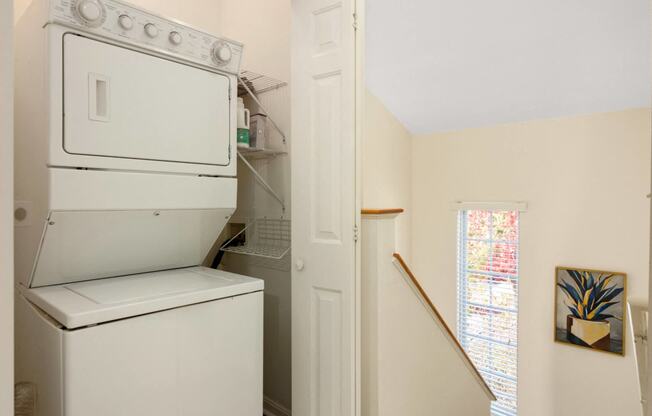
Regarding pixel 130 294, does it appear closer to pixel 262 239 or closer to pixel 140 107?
pixel 140 107

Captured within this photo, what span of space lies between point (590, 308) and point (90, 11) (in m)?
4.70

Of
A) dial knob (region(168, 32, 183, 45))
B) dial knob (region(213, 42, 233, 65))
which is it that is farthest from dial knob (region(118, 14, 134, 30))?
dial knob (region(213, 42, 233, 65))

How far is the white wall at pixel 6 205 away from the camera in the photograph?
2.02ft

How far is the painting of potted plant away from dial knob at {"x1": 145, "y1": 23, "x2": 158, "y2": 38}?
427 cm

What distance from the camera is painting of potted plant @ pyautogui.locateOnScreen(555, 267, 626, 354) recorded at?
3.82m

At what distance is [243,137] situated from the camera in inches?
78.5

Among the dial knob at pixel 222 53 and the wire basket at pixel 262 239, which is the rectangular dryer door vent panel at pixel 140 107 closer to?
the dial knob at pixel 222 53

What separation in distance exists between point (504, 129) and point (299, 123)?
11.6ft

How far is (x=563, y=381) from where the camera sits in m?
4.15

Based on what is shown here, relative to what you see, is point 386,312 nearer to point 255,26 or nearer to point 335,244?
point 335,244

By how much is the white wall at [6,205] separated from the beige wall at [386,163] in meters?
3.67

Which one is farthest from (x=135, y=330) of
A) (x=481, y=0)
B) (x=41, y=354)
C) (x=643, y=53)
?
(x=643, y=53)

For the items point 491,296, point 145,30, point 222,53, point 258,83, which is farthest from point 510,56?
point 145,30

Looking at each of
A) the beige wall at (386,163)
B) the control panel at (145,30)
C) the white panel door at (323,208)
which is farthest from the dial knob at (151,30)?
the beige wall at (386,163)
